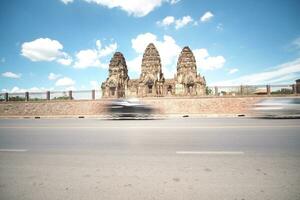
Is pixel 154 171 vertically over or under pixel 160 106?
under

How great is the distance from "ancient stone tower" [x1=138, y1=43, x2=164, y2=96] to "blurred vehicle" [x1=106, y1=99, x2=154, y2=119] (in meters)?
34.6

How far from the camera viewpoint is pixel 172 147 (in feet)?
16.8

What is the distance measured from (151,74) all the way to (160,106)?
27.7 metres

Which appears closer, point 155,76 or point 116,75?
point 155,76

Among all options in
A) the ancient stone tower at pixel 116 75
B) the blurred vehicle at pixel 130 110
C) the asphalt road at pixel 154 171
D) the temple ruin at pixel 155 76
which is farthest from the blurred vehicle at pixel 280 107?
the ancient stone tower at pixel 116 75

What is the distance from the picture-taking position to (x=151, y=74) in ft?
163

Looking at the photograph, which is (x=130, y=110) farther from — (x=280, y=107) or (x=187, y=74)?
(x=187, y=74)

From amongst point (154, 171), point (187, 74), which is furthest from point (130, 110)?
point (187, 74)

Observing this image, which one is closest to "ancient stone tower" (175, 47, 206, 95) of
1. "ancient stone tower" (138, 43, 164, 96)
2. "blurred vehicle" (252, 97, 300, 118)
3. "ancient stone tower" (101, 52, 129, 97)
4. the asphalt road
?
"ancient stone tower" (138, 43, 164, 96)

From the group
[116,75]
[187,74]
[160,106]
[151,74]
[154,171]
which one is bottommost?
[154,171]

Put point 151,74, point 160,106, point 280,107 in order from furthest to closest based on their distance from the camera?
point 151,74
point 160,106
point 280,107

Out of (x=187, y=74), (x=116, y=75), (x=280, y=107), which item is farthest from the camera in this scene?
(x=116, y=75)

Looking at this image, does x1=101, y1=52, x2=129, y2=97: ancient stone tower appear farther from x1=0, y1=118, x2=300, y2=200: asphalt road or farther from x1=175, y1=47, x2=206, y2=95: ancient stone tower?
x1=0, y1=118, x2=300, y2=200: asphalt road

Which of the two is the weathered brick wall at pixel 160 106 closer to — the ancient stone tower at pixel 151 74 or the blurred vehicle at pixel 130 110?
the blurred vehicle at pixel 130 110
